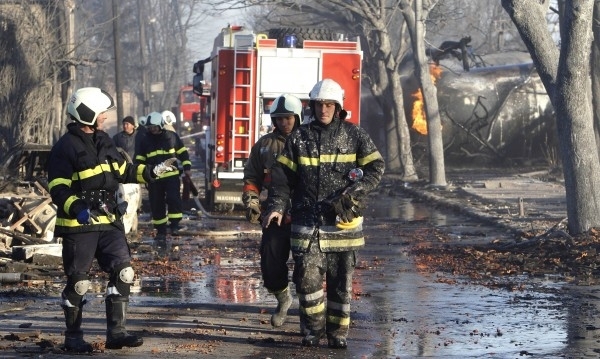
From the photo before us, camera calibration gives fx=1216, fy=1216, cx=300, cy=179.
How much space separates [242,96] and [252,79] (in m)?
0.35

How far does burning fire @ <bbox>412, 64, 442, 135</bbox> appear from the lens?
1320 inches

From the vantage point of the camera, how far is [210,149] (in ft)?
72.0

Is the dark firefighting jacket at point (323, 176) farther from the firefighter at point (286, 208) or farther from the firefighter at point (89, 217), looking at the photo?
the firefighter at point (89, 217)

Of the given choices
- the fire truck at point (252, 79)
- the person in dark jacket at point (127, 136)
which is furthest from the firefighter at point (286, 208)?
the person in dark jacket at point (127, 136)

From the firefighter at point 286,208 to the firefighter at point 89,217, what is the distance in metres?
1.23

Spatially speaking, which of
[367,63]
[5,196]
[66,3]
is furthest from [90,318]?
[367,63]

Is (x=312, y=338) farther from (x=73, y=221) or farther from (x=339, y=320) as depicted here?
(x=73, y=221)

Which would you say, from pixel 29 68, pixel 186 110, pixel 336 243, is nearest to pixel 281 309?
pixel 336 243

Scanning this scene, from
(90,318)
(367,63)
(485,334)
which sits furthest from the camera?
(367,63)

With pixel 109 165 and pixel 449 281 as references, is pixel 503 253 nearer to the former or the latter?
pixel 449 281

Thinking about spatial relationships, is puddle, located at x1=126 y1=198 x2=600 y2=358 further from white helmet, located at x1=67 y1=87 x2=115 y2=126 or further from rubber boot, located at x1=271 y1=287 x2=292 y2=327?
white helmet, located at x1=67 y1=87 x2=115 y2=126

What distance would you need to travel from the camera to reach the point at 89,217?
26.5 feet

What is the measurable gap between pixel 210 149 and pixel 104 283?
33.1ft

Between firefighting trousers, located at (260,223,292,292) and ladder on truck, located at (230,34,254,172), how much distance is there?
449 inches
